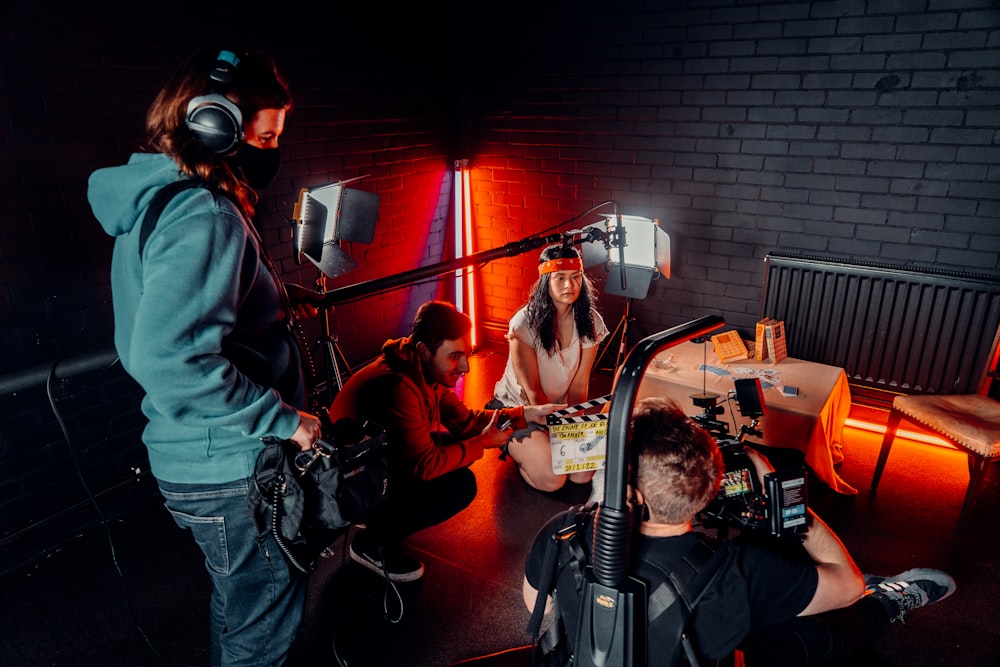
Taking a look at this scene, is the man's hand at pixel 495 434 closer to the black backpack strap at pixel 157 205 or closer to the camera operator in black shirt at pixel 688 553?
the camera operator in black shirt at pixel 688 553

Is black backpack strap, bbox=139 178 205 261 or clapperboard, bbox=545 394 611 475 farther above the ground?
black backpack strap, bbox=139 178 205 261

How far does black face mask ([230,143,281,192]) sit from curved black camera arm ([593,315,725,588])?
1.40 meters

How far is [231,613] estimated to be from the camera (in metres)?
1.92

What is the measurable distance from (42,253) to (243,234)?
2.22m

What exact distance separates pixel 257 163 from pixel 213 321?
744mm

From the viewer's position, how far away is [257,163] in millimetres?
2049

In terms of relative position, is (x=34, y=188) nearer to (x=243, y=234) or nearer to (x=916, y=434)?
(x=243, y=234)

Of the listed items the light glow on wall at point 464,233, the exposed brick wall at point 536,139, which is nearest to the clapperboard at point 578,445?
the exposed brick wall at point 536,139

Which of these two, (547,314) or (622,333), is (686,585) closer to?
(547,314)

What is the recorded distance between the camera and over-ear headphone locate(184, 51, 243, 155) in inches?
62.0

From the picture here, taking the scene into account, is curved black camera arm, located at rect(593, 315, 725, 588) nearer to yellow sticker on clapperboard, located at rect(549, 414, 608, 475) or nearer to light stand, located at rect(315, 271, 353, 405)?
yellow sticker on clapperboard, located at rect(549, 414, 608, 475)

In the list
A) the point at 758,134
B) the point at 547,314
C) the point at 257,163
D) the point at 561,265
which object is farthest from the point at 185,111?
the point at 758,134

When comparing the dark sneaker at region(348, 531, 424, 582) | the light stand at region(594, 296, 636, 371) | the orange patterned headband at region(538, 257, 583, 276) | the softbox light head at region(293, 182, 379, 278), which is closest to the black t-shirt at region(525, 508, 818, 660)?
the dark sneaker at region(348, 531, 424, 582)

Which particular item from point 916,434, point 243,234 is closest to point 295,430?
point 243,234
